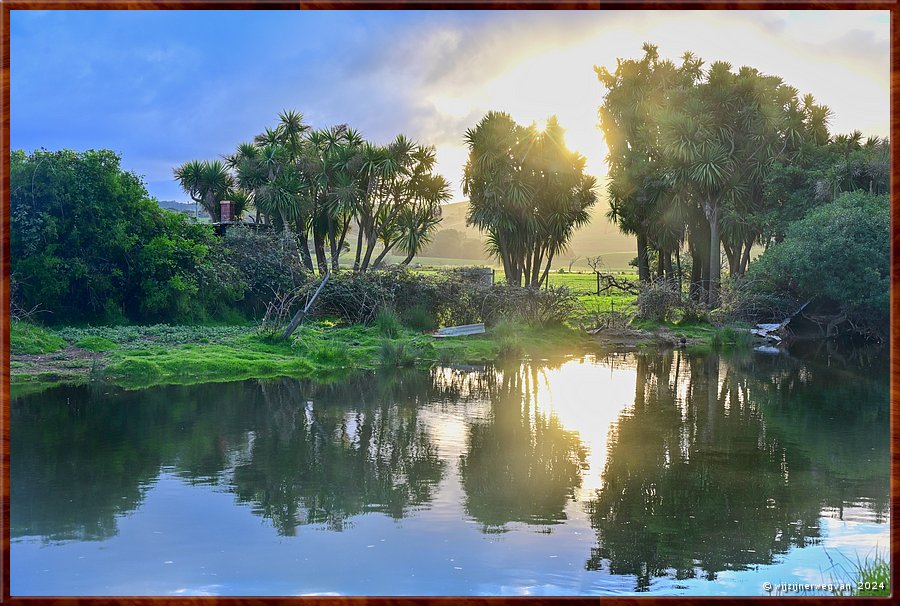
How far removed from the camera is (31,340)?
1947 centimetres

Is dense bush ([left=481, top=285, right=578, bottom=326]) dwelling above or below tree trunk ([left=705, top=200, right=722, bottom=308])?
below

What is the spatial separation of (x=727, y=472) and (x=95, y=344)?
15.8m

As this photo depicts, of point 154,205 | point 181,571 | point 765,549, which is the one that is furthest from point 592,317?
point 181,571

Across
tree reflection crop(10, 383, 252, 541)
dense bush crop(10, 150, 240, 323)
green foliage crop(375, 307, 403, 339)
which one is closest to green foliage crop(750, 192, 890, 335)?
green foliage crop(375, 307, 403, 339)

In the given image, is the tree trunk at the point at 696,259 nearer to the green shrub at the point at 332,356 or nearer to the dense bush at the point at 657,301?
the dense bush at the point at 657,301

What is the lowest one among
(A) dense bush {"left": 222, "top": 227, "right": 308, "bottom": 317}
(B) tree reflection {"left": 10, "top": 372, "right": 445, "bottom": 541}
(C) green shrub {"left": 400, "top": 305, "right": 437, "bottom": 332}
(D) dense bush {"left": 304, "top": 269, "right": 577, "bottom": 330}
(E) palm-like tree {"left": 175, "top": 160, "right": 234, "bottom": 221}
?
(B) tree reflection {"left": 10, "top": 372, "right": 445, "bottom": 541}

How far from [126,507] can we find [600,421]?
26.9 feet

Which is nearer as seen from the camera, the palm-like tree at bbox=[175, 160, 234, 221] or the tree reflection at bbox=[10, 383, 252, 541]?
the tree reflection at bbox=[10, 383, 252, 541]

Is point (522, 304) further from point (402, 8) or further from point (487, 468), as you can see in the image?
point (402, 8)

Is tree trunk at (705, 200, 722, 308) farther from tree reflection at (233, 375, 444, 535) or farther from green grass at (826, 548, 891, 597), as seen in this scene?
green grass at (826, 548, 891, 597)

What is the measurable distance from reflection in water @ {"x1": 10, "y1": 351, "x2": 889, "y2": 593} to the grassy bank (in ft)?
4.72

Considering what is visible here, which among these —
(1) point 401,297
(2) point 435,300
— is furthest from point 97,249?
(2) point 435,300

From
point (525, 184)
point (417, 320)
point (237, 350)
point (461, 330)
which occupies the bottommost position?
point (237, 350)

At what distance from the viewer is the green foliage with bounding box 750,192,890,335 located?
2758cm
